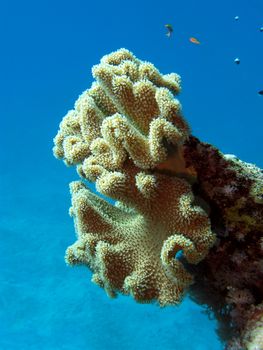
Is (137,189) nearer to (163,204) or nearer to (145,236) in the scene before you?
(163,204)

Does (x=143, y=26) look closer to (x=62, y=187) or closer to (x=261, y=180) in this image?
(x=62, y=187)

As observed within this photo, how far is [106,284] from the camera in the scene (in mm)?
3188

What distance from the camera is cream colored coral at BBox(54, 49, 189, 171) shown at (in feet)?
9.75

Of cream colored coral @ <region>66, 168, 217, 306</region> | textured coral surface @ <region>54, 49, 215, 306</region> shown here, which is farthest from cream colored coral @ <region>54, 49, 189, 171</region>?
cream colored coral @ <region>66, 168, 217, 306</region>

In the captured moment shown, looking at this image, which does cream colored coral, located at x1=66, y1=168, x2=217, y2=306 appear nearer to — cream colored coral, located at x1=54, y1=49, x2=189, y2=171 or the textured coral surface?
the textured coral surface

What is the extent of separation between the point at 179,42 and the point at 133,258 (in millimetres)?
87941

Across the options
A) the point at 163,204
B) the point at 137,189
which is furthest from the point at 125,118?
the point at 163,204

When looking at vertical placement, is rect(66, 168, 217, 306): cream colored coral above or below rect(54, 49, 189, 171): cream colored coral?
below

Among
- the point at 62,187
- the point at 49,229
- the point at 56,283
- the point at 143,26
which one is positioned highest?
the point at 143,26

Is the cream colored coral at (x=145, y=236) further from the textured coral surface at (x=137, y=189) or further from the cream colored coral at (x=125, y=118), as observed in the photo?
the cream colored coral at (x=125, y=118)

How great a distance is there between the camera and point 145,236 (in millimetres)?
3273

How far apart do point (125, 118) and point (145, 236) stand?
852mm

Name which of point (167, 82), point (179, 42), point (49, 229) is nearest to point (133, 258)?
point (167, 82)

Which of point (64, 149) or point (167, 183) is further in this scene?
point (64, 149)
